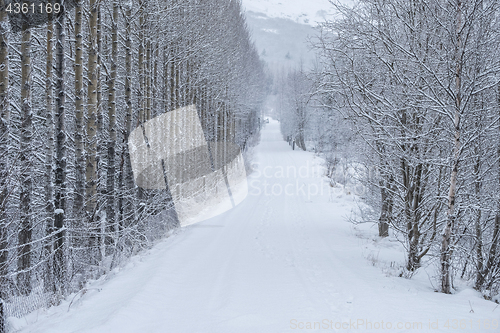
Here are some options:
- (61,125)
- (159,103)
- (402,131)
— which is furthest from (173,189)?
(402,131)

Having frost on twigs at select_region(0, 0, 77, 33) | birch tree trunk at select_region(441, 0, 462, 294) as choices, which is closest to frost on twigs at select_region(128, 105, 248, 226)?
frost on twigs at select_region(0, 0, 77, 33)

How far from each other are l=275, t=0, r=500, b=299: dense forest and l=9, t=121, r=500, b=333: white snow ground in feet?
3.05

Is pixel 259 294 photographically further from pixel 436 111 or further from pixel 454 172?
pixel 436 111

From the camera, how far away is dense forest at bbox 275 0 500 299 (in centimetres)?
489

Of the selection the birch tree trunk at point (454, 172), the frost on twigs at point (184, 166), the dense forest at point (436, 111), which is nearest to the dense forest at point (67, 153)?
the frost on twigs at point (184, 166)

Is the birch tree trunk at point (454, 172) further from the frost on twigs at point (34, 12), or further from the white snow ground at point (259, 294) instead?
the frost on twigs at point (34, 12)

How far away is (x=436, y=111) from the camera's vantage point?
17.0 feet

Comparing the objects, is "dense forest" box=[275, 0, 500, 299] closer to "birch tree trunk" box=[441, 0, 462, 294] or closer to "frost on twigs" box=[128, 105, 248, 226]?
"birch tree trunk" box=[441, 0, 462, 294]

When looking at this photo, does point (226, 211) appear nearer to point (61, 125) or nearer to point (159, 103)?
point (159, 103)

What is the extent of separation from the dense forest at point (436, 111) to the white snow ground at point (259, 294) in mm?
931

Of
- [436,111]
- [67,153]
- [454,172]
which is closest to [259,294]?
[454,172]

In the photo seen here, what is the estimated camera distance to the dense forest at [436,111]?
489cm

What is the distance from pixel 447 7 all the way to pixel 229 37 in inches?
652

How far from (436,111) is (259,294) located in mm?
4109
